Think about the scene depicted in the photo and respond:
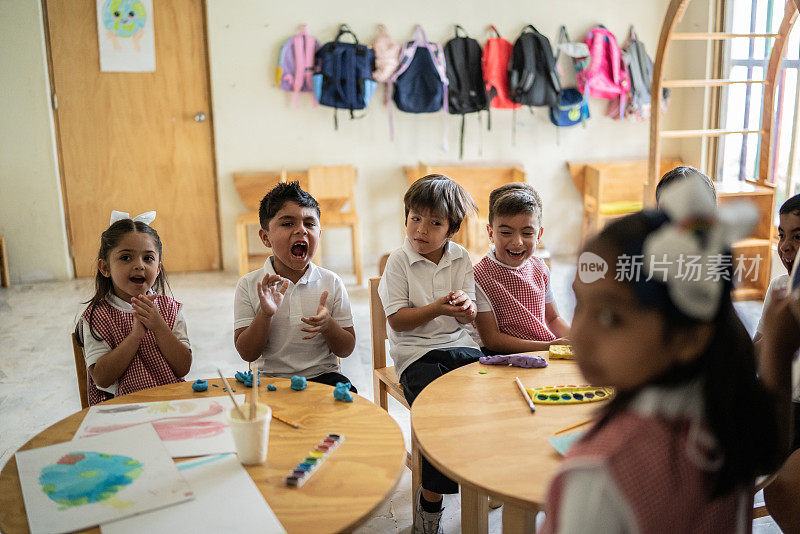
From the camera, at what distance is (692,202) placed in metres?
0.73

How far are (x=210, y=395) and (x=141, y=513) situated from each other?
506 millimetres

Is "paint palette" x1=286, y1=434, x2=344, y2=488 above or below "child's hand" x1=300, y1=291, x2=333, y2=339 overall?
below

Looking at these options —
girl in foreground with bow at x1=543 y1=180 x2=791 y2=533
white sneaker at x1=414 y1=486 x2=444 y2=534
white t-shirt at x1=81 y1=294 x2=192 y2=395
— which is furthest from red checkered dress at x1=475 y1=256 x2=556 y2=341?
girl in foreground with bow at x1=543 y1=180 x2=791 y2=533

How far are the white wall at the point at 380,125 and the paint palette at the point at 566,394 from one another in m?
3.81

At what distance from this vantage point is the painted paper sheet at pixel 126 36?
473cm

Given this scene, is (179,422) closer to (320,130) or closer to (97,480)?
(97,480)

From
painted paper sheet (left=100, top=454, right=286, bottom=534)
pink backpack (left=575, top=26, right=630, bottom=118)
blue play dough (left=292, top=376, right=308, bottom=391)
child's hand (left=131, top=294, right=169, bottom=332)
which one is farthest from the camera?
pink backpack (left=575, top=26, right=630, bottom=118)

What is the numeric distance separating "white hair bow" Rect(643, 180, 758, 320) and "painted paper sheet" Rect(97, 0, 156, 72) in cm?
472

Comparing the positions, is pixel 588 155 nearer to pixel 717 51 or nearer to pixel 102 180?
pixel 717 51

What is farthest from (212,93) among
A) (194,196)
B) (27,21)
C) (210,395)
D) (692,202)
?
(692,202)

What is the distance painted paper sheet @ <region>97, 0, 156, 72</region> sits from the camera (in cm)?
473

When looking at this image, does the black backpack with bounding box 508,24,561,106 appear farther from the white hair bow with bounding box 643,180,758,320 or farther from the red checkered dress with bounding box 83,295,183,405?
the white hair bow with bounding box 643,180,758,320

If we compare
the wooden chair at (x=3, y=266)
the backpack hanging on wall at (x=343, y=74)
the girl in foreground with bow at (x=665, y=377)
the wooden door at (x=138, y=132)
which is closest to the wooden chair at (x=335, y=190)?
the backpack hanging on wall at (x=343, y=74)

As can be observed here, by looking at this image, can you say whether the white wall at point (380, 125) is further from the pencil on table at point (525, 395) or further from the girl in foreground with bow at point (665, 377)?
the girl in foreground with bow at point (665, 377)
